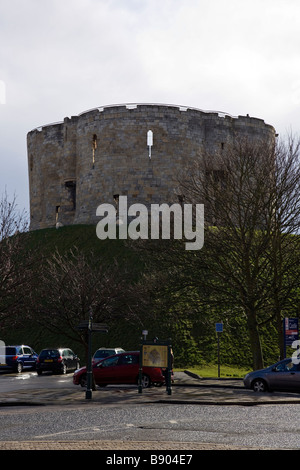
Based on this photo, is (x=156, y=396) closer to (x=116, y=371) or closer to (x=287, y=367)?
(x=116, y=371)

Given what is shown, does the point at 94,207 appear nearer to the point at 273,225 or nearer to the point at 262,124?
the point at 262,124

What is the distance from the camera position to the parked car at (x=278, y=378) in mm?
22641

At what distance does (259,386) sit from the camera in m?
23.4

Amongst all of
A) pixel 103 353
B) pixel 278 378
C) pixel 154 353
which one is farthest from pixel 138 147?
pixel 278 378

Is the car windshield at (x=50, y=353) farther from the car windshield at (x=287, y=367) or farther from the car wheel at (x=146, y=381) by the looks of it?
the car windshield at (x=287, y=367)

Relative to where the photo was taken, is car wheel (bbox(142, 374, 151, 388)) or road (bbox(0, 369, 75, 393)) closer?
car wheel (bbox(142, 374, 151, 388))

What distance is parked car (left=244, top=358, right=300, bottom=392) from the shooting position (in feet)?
74.3

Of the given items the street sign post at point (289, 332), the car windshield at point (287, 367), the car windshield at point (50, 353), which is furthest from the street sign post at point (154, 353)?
the car windshield at point (50, 353)

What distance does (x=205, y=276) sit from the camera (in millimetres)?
28969

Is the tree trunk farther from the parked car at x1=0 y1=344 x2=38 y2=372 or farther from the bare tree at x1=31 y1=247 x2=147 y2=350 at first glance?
the parked car at x1=0 y1=344 x2=38 y2=372

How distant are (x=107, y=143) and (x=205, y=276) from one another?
32.4 meters

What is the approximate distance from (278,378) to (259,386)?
83cm

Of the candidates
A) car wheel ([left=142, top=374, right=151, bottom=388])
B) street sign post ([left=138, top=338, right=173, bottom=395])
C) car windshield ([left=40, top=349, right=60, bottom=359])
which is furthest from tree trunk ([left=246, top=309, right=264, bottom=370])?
car windshield ([left=40, top=349, right=60, bottom=359])
